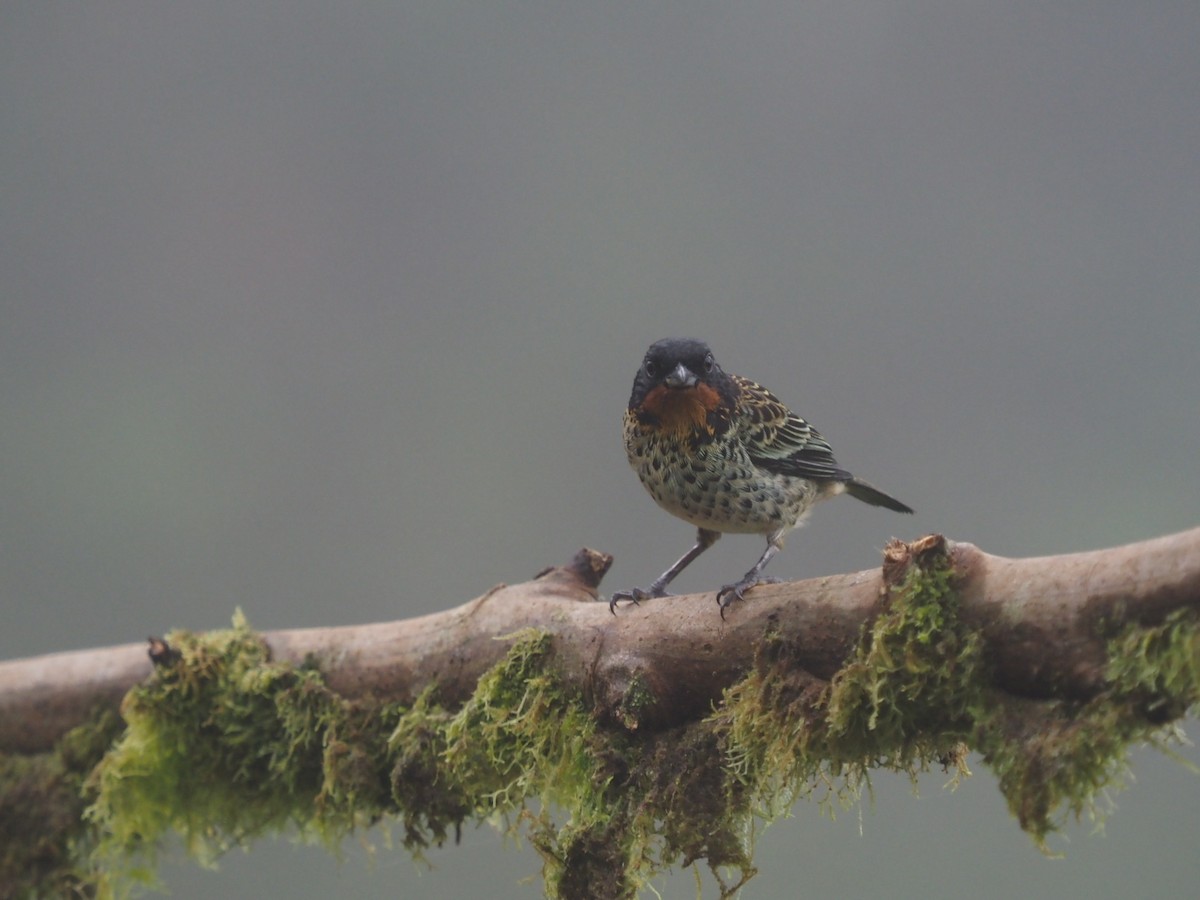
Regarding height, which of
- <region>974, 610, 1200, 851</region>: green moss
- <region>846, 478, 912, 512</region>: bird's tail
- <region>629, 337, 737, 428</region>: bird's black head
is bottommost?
<region>974, 610, 1200, 851</region>: green moss

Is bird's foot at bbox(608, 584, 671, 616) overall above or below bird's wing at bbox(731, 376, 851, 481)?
below

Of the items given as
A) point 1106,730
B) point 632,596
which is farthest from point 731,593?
point 1106,730

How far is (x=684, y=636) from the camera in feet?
9.37

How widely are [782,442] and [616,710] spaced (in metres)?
1.13

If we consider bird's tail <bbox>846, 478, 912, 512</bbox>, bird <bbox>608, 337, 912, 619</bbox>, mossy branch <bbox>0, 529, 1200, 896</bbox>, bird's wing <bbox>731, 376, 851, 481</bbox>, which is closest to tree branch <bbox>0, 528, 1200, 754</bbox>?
mossy branch <bbox>0, 529, 1200, 896</bbox>

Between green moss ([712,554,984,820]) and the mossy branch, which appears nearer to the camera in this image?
the mossy branch

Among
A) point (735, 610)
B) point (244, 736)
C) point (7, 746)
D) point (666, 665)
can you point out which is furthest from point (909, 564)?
point (7, 746)

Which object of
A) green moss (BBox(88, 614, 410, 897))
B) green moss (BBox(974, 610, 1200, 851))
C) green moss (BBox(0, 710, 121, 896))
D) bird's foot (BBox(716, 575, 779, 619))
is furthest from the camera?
green moss (BBox(0, 710, 121, 896))

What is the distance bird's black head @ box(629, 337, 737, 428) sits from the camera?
3379 mm

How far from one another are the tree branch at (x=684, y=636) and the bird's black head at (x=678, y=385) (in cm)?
48

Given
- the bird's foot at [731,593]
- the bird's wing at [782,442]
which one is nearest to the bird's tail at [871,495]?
the bird's wing at [782,442]

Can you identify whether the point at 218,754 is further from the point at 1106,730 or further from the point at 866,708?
the point at 1106,730

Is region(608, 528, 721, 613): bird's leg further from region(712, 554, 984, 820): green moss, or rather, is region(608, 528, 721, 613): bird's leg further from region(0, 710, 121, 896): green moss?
region(0, 710, 121, 896): green moss

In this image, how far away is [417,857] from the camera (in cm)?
323
